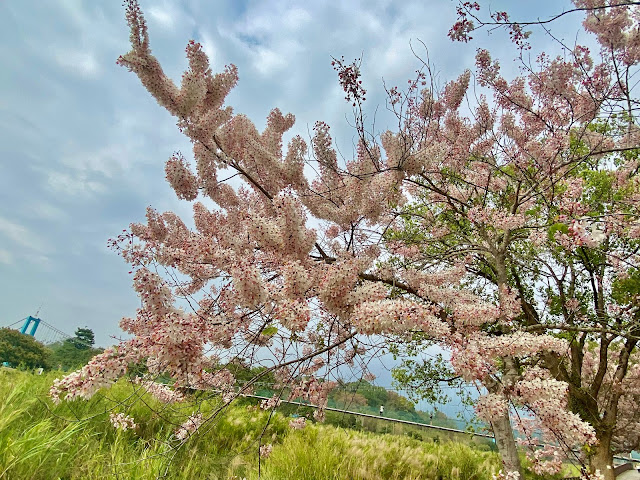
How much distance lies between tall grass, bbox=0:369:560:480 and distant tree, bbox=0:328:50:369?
18.6 metres

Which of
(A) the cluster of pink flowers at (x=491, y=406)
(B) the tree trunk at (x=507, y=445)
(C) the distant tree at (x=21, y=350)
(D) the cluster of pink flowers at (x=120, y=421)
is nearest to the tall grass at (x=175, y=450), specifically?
(D) the cluster of pink flowers at (x=120, y=421)

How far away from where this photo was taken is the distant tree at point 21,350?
61.9ft

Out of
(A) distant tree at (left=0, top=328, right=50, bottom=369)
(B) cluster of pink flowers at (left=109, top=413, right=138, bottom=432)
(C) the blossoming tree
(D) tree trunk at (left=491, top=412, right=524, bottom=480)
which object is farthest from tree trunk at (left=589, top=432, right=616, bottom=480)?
(A) distant tree at (left=0, top=328, right=50, bottom=369)

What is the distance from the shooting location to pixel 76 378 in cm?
190

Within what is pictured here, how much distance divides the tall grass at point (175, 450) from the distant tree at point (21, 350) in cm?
1863

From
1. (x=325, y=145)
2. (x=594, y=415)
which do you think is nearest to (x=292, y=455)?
(x=325, y=145)

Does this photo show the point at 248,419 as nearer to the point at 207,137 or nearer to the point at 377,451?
the point at 377,451

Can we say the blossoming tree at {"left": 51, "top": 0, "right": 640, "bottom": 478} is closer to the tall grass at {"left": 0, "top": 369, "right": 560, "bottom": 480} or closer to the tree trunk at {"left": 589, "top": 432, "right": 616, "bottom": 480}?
the tall grass at {"left": 0, "top": 369, "right": 560, "bottom": 480}

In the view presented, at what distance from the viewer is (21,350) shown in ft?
Answer: 64.3

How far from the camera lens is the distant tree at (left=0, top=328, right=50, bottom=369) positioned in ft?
61.9

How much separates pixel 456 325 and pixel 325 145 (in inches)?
79.7

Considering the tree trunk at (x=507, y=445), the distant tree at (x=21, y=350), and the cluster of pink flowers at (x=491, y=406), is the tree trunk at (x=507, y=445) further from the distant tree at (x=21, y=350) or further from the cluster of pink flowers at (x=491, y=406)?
the distant tree at (x=21, y=350)

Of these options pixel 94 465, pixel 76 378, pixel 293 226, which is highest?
pixel 293 226

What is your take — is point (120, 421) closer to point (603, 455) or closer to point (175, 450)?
point (175, 450)
